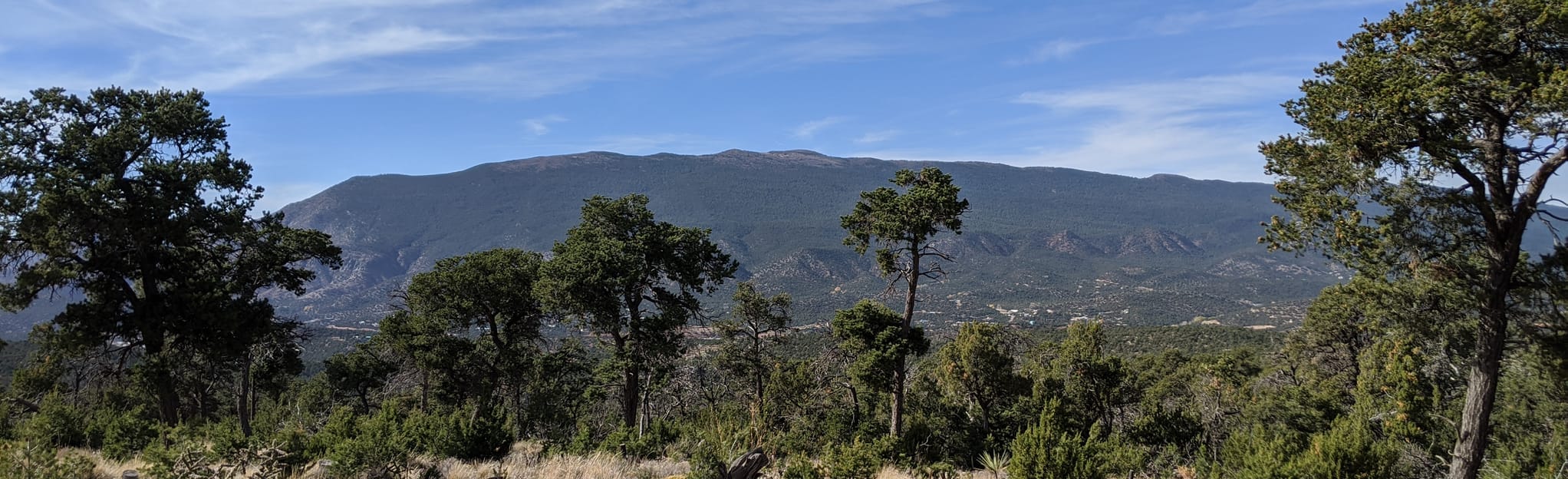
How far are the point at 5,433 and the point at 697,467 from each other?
1046 centimetres

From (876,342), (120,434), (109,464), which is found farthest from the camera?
(876,342)

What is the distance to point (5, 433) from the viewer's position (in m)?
10.4

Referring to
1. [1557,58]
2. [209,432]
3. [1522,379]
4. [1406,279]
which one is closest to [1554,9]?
[1557,58]

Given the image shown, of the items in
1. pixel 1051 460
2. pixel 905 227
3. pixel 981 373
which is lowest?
pixel 981 373

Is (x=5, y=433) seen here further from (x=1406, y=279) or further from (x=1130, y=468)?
(x=1406, y=279)

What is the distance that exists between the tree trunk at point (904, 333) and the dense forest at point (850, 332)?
71mm

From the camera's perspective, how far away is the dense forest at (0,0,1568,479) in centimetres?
767

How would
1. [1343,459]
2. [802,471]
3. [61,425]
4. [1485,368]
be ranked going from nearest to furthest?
1. [1343,459]
2. [802,471]
3. [1485,368]
4. [61,425]

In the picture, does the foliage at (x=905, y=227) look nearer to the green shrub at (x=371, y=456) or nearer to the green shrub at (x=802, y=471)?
the green shrub at (x=802, y=471)

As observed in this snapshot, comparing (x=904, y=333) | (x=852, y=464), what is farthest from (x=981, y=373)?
(x=852, y=464)

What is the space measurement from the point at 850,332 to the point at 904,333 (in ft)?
3.97

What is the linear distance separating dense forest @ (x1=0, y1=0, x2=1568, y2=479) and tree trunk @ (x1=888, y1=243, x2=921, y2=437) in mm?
71

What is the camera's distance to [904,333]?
50.9ft

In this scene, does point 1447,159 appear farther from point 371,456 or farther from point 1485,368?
point 371,456
